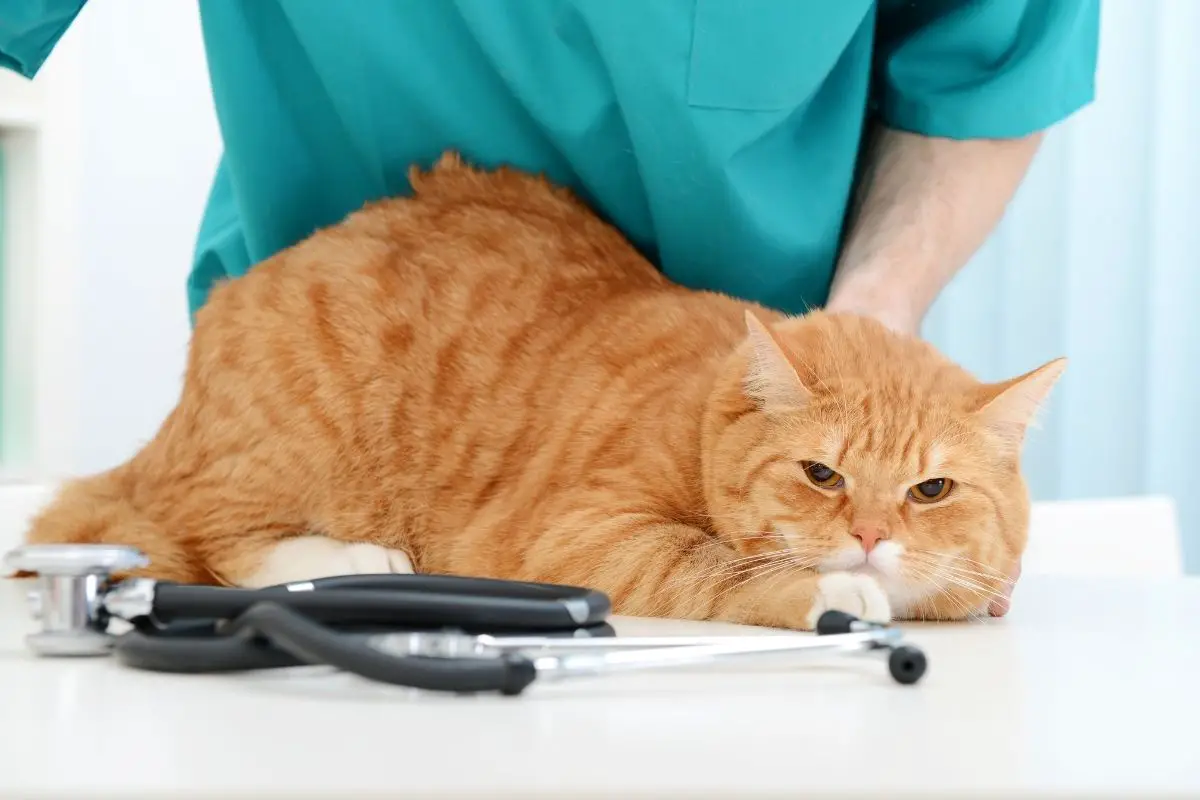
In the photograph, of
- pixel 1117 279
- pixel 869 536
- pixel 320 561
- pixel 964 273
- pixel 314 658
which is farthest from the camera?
pixel 964 273

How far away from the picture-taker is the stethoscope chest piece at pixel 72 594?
0.55m

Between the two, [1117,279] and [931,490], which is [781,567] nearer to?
[931,490]

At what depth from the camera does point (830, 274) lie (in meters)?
1.43

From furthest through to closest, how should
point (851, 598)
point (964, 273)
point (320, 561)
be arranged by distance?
point (964, 273) → point (320, 561) → point (851, 598)

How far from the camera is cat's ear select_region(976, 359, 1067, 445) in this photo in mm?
1019

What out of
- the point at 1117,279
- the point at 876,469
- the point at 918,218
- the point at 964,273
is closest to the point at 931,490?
the point at 876,469

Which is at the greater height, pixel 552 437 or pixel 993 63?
pixel 993 63

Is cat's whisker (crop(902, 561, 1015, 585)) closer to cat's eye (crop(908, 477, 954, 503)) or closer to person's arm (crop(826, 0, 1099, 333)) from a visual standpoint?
cat's eye (crop(908, 477, 954, 503))

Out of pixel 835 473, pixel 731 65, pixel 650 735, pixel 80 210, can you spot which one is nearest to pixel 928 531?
pixel 835 473

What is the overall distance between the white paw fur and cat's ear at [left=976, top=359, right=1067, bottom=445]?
1.82 ft

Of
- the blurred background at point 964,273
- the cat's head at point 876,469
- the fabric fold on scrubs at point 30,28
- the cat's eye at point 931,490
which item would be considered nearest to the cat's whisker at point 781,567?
the cat's head at point 876,469

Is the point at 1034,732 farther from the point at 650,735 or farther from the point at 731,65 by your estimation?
the point at 731,65

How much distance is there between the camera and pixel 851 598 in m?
0.86

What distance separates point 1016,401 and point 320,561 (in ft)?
2.12
